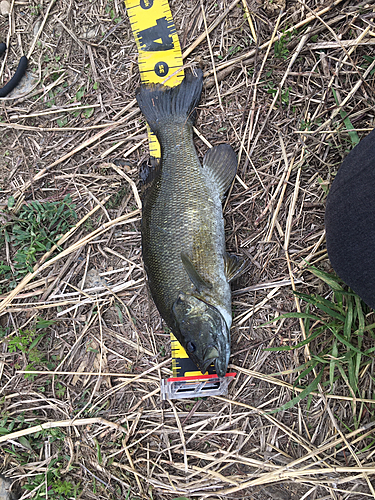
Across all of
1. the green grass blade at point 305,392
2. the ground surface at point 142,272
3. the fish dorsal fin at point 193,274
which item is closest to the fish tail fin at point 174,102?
the ground surface at point 142,272

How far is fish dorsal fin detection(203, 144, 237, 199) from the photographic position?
282 centimetres

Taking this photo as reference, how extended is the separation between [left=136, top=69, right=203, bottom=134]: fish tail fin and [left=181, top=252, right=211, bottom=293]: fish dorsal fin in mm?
1168

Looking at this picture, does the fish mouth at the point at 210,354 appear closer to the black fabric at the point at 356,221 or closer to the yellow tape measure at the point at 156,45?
the black fabric at the point at 356,221

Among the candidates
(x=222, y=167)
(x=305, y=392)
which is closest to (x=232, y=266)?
(x=222, y=167)

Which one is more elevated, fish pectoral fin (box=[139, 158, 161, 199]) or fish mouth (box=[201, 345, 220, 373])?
fish pectoral fin (box=[139, 158, 161, 199])

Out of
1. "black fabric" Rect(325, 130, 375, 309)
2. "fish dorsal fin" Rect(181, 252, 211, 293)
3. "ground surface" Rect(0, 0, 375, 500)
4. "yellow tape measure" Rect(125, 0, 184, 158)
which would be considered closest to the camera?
"black fabric" Rect(325, 130, 375, 309)

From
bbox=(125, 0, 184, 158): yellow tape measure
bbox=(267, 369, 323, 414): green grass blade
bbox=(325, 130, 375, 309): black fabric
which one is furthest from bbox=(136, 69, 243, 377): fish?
bbox=(325, 130, 375, 309): black fabric

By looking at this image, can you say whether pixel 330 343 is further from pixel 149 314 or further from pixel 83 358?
pixel 83 358

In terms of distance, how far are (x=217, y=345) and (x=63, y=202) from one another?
1.95m

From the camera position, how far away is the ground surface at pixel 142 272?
8.77ft

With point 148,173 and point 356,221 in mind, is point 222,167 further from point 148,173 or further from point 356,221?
point 356,221

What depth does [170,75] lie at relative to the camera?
118 inches

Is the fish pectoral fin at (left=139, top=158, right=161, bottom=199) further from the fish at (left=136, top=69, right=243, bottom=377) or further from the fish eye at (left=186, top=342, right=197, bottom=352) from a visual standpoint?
the fish eye at (left=186, top=342, right=197, bottom=352)

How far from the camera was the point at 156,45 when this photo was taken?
3057 millimetres
